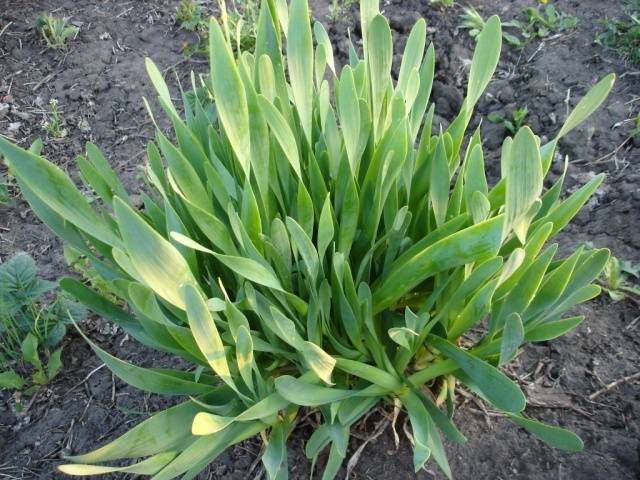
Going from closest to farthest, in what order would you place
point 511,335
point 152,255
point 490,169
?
point 152,255
point 511,335
point 490,169

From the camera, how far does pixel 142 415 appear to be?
1.45 meters

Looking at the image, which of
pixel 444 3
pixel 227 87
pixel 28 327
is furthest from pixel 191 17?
pixel 227 87

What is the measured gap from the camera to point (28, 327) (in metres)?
1.63

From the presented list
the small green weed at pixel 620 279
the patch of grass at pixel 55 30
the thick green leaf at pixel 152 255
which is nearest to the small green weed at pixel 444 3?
the small green weed at pixel 620 279

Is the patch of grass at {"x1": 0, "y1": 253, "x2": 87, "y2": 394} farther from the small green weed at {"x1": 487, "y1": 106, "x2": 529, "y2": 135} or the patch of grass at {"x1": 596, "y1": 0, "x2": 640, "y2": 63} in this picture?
the patch of grass at {"x1": 596, "y1": 0, "x2": 640, "y2": 63}

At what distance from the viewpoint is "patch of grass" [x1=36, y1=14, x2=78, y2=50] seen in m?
2.55

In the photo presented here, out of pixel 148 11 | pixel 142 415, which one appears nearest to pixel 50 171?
pixel 142 415

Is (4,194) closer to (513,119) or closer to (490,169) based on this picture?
(490,169)

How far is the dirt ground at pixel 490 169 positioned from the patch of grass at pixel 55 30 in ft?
0.16

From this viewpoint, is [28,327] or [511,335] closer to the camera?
[511,335]

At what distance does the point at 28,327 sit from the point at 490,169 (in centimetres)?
137

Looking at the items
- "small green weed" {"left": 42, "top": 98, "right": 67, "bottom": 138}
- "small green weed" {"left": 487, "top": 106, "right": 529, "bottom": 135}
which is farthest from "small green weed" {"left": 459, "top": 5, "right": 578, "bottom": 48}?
"small green weed" {"left": 42, "top": 98, "right": 67, "bottom": 138}

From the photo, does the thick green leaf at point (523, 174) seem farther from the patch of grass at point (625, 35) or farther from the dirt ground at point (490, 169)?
the patch of grass at point (625, 35)

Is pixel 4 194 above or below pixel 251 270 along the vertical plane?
below
